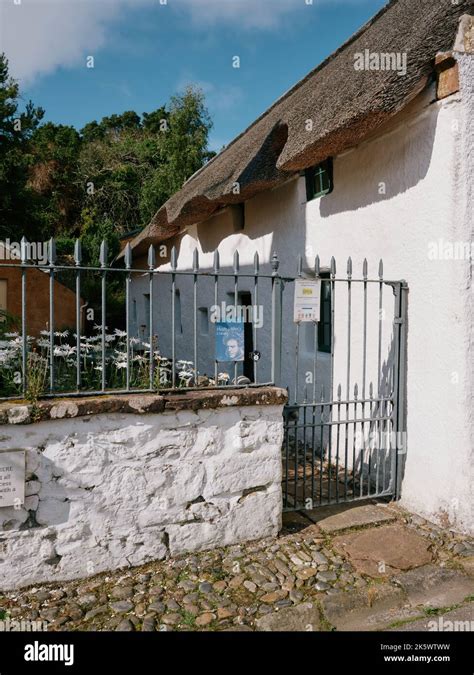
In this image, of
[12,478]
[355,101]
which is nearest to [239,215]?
[355,101]

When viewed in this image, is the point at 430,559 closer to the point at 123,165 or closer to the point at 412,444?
the point at 412,444

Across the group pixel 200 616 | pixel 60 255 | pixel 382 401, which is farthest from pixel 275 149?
pixel 60 255

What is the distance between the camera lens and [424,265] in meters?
4.04

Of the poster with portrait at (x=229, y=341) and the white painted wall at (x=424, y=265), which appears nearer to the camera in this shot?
the poster with portrait at (x=229, y=341)

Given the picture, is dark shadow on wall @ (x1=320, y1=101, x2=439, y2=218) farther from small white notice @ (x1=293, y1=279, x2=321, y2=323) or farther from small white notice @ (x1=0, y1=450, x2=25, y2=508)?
small white notice @ (x1=0, y1=450, x2=25, y2=508)

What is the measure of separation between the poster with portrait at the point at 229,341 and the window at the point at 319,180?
2.58 meters

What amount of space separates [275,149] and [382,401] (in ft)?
10.8

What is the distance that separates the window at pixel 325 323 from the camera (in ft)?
18.7

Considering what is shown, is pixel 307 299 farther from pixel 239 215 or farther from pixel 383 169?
pixel 239 215

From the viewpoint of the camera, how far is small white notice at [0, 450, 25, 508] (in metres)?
2.89

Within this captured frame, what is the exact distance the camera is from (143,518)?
3.29 metres

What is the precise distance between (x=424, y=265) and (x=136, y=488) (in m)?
2.73

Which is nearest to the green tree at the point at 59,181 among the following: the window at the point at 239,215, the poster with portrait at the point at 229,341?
the window at the point at 239,215

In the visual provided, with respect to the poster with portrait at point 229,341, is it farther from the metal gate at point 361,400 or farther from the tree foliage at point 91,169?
the tree foliage at point 91,169
